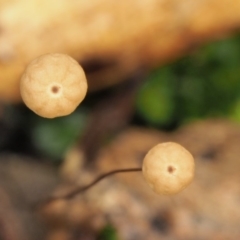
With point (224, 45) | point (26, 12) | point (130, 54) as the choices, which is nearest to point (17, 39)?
point (26, 12)

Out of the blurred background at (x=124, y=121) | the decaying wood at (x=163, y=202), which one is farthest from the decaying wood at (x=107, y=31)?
the decaying wood at (x=163, y=202)

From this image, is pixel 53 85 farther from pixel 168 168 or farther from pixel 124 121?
pixel 124 121

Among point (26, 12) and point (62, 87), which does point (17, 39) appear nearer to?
point (26, 12)

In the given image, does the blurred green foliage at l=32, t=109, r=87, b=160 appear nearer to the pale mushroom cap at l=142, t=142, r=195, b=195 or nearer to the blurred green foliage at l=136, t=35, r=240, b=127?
the blurred green foliage at l=136, t=35, r=240, b=127

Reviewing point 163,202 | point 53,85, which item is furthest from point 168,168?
point 163,202

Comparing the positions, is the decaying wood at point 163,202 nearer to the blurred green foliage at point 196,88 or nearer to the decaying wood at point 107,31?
the blurred green foliage at point 196,88

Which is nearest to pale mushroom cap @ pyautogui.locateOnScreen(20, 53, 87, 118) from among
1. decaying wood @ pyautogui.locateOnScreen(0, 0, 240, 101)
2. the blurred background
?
the blurred background
